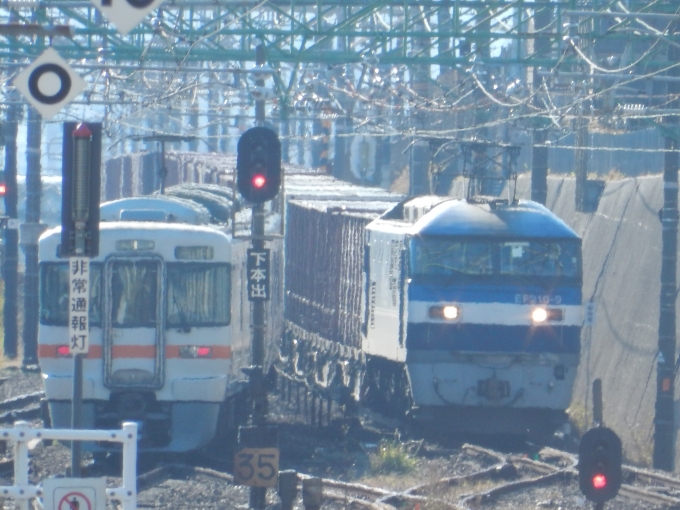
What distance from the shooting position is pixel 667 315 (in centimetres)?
1636

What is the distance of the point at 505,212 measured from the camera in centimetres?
1525

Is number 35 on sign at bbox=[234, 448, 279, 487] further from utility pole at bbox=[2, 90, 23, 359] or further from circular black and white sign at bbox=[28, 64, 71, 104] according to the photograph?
utility pole at bbox=[2, 90, 23, 359]

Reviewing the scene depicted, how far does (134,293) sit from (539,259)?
487 cm

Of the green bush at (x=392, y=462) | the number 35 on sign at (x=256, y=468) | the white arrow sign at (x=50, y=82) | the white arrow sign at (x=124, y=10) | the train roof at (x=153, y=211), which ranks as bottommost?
the green bush at (x=392, y=462)

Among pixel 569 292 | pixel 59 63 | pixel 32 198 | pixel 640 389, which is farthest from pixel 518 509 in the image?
pixel 32 198

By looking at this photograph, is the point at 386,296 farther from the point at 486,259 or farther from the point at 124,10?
the point at 124,10

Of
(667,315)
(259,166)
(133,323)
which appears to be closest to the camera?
(259,166)

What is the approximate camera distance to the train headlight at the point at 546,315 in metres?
15.0

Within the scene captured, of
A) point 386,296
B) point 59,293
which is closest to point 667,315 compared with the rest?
point 386,296

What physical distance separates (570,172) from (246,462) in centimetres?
1877

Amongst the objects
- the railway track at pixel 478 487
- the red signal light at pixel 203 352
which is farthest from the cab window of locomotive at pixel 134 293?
the railway track at pixel 478 487

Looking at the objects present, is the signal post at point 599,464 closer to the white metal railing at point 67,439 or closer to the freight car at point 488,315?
the white metal railing at point 67,439

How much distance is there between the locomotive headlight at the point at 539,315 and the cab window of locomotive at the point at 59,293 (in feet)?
16.7

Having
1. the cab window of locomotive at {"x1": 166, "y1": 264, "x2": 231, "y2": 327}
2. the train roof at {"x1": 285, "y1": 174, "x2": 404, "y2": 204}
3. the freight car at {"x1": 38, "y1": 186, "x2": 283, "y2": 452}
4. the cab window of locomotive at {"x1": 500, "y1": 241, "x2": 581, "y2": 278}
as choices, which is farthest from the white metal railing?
the train roof at {"x1": 285, "y1": 174, "x2": 404, "y2": 204}
